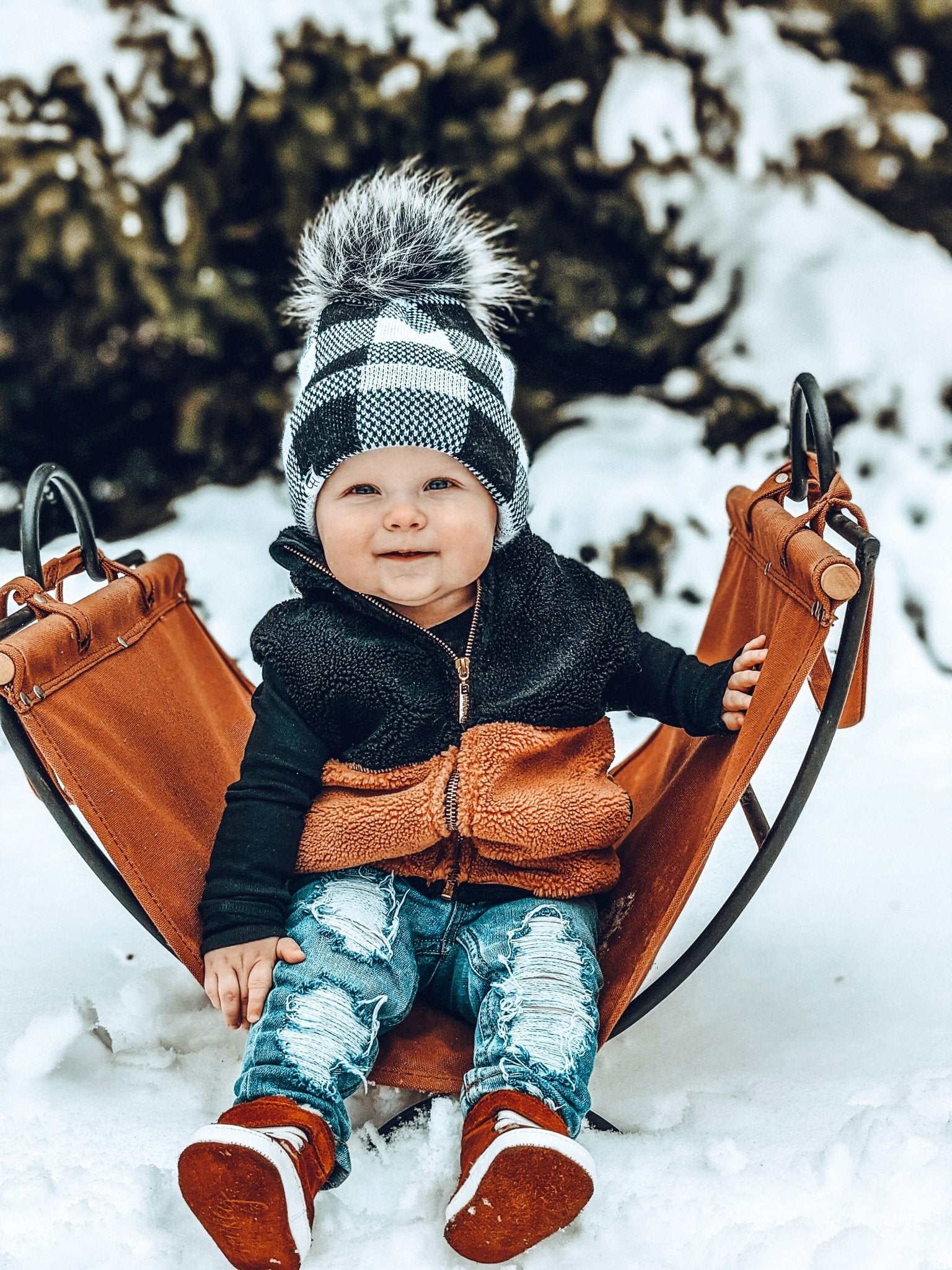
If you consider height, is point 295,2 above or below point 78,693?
above

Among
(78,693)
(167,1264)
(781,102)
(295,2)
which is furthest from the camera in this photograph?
(781,102)

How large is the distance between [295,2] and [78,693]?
208 centimetres

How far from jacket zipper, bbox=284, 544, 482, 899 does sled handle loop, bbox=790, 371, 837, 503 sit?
49cm

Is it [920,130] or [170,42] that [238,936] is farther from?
[920,130]

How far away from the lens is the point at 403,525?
1601 millimetres

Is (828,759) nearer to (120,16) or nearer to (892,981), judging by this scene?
(892,981)

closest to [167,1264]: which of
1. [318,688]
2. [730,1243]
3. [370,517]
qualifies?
[730,1243]

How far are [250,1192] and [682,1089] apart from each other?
2.16 ft

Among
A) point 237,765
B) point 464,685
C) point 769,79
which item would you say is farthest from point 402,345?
point 769,79

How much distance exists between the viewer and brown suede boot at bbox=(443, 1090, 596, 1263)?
1240 mm

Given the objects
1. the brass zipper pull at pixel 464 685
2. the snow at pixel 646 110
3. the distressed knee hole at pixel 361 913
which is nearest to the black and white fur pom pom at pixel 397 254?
the brass zipper pull at pixel 464 685

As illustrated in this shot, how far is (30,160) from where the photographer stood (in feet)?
9.21

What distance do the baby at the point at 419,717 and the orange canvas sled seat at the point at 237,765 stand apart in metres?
0.06

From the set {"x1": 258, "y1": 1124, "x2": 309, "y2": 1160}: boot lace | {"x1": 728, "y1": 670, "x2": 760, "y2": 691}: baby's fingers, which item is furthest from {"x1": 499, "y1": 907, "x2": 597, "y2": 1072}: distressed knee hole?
{"x1": 728, "y1": 670, "x2": 760, "y2": 691}: baby's fingers
